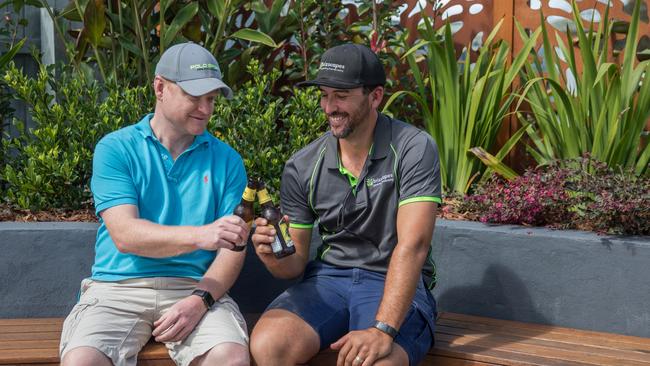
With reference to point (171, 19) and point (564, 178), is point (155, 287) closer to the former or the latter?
point (564, 178)

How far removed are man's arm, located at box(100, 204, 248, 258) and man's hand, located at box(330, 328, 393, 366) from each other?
0.59 metres

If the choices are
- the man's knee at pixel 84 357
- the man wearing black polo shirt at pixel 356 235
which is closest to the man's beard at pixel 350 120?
the man wearing black polo shirt at pixel 356 235

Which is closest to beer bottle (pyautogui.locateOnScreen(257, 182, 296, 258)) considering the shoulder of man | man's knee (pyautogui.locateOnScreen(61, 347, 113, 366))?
the shoulder of man

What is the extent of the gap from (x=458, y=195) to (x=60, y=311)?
89.6 inches

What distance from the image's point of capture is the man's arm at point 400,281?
3.90 meters

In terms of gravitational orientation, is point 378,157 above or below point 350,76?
below

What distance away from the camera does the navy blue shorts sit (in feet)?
13.5

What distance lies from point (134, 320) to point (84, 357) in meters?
0.35

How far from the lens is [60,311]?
4.88 m

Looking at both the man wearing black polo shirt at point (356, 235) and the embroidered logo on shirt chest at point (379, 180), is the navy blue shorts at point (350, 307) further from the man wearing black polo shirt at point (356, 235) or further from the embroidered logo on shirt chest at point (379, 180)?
the embroidered logo on shirt chest at point (379, 180)

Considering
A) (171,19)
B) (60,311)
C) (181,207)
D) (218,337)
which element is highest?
(171,19)

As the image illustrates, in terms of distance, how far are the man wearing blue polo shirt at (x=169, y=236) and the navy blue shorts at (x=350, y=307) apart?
0.29m

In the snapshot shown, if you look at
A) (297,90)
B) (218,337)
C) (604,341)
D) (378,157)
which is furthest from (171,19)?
(604,341)

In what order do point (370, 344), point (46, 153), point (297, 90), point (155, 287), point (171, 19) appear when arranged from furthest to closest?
point (171, 19)
point (297, 90)
point (46, 153)
point (155, 287)
point (370, 344)
